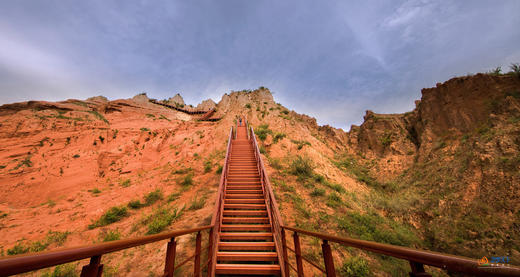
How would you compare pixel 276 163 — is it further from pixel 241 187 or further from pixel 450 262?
pixel 450 262

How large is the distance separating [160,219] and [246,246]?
3.59 m

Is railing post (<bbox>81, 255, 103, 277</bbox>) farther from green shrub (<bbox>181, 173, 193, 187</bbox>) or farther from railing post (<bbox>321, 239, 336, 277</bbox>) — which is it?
green shrub (<bbox>181, 173, 193, 187</bbox>)

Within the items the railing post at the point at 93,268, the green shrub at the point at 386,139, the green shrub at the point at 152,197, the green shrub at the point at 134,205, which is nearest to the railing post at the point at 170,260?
the railing post at the point at 93,268

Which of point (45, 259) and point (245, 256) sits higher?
point (45, 259)

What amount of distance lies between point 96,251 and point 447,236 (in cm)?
973

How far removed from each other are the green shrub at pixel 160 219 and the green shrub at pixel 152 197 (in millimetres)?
1269

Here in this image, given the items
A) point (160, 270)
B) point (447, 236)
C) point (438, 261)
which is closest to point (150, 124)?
point (160, 270)

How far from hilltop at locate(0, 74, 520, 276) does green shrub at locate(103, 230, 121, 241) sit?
0.30ft

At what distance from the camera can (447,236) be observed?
5.93 metres

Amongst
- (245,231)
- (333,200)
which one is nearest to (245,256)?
(245,231)

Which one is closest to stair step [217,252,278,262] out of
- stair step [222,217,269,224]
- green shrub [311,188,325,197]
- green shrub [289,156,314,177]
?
stair step [222,217,269,224]

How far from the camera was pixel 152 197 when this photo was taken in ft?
25.2

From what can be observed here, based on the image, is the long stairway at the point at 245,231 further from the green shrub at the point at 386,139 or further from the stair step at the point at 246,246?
the green shrub at the point at 386,139

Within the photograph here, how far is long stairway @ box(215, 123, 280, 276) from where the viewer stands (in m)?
3.72
